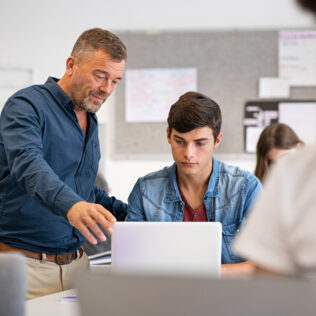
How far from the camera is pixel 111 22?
390 centimetres

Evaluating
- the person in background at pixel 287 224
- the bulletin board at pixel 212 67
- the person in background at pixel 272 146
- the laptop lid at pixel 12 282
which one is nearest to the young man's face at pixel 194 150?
the person in background at pixel 272 146

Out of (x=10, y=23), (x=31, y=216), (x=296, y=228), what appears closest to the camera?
(x=296, y=228)

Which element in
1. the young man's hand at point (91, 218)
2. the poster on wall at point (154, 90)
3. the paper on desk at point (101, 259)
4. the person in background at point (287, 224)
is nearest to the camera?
the person in background at point (287, 224)

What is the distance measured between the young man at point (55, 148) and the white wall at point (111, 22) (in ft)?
6.24

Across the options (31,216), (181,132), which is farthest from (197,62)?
(31,216)

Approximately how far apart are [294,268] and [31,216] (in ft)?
4.26

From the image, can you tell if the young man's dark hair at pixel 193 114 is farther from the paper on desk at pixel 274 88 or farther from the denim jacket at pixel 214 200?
the paper on desk at pixel 274 88

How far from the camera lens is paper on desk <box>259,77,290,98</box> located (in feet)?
12.2

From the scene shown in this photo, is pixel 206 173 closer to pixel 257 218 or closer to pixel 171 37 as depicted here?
pixel 257 218

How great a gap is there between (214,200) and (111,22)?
8.04 feet

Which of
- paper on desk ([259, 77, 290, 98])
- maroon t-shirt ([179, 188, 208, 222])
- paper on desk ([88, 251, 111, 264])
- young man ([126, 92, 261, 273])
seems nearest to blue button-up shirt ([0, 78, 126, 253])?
paper on desk ([88, 251, 111, 264])

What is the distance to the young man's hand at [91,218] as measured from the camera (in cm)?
128

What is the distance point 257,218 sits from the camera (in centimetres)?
58

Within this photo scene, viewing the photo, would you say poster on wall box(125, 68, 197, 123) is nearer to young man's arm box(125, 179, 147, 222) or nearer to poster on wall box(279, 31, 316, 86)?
poster on wall box(279, 31, 316, 86)
